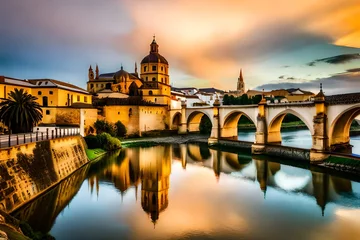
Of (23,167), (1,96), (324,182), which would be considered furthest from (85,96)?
(324,182)

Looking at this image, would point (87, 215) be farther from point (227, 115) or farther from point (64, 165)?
point (227, 115)

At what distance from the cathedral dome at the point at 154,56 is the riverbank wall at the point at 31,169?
38.8m

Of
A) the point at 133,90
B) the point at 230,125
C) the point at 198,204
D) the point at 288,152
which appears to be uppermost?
the point at 133,90

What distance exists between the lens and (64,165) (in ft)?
64.2

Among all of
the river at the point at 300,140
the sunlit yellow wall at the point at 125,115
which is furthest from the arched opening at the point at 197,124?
the sunlit yellow wall at the point at 125,115

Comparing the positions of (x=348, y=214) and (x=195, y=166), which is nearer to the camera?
(x=348, y=214)

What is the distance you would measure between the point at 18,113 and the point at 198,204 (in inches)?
637

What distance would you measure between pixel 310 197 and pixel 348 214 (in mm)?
2895

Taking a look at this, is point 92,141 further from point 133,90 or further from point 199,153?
point 133,90

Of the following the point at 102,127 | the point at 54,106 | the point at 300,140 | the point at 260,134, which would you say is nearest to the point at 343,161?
the point at 260,134

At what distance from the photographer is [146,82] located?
56.2 metres

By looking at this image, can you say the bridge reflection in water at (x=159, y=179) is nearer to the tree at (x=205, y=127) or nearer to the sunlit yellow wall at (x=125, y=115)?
the sunlit yellow wall at (x=125, y=115)

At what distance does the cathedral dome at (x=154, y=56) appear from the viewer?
58.1 metres

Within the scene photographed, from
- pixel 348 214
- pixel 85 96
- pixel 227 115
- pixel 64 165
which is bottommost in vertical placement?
pixel 348 214
